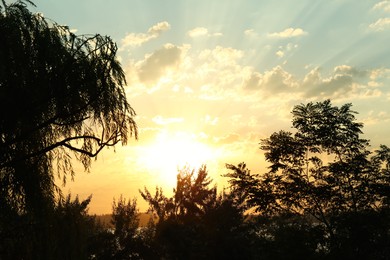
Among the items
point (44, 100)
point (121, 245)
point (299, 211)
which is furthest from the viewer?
point (121, 245)

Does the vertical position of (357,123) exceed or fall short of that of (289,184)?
it exceeds it

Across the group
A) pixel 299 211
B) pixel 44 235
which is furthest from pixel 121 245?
pixel 44 235

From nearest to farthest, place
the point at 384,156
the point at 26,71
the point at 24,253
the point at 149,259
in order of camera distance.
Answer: the point at 26,71 → the point at 24,253 → the point at 384,156 → the point at 149,259

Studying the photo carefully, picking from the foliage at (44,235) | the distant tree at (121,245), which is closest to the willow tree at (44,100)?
the foliage at (44,235)

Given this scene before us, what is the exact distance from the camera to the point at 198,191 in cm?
2841

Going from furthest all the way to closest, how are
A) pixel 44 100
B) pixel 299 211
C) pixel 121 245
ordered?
pixel 121 245 < pixel 299 211 < pixel 44 100

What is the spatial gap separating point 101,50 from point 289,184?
448 inches

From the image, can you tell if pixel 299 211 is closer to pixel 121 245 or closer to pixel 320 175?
pixel 320 175

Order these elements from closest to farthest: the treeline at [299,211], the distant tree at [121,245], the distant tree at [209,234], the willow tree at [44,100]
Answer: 1. the willow tree at [44,100]
2. the treeline at [299,211]
3. the distant tree at [209,234]
4. the distant tree at [121,245]

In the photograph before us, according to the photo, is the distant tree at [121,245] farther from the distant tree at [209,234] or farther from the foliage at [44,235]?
the foliage at [44,235]

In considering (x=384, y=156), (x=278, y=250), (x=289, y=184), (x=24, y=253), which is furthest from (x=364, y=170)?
(x=24, y=253)

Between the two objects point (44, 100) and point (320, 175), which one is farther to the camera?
point (320, 175)

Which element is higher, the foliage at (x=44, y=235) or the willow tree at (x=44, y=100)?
the willow tree at (x=44, y=100)

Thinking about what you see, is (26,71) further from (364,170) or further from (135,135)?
(364,170)
